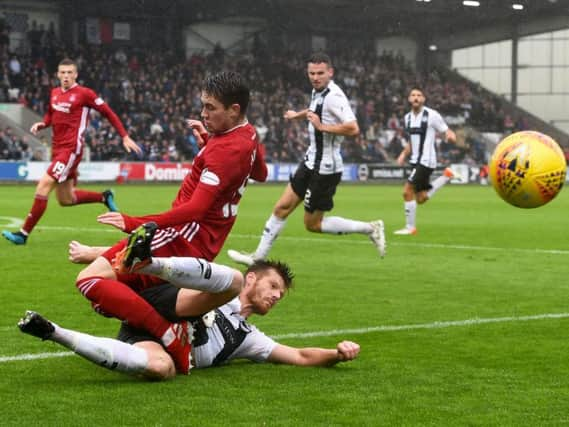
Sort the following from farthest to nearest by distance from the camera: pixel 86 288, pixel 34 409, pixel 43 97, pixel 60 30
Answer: pixel 60 30 → pixel 43 97 → pixel 86 288 → pixel 34 409

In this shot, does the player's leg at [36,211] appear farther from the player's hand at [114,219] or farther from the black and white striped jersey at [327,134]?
the player's hand at [114,219]

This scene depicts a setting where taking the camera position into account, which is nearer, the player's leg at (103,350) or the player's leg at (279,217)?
the player's leg at (103,350)

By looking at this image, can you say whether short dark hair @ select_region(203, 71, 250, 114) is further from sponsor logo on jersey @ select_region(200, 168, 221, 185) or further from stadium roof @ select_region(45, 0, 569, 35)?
stadium roof @ select_region(45, 0, 569, 35)

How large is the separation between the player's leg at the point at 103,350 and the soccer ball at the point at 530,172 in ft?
16.1

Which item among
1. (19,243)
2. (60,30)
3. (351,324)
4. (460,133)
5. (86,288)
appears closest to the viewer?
(86,288)

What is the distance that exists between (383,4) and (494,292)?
43.0m

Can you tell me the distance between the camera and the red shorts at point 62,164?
13.9 m

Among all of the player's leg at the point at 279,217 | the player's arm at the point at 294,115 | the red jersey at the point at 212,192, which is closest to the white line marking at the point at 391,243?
the player's leg at the point at 279,217

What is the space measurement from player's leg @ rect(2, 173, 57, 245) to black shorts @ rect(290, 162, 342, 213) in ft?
10.9

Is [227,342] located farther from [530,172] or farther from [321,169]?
[321,169]

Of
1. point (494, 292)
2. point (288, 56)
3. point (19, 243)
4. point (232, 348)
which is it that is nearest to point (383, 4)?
point (288, 56)

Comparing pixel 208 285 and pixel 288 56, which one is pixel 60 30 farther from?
pixel 208 285

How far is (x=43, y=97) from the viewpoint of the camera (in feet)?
143

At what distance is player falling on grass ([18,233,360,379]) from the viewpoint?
5082 mm
